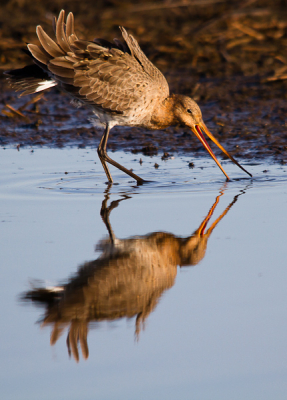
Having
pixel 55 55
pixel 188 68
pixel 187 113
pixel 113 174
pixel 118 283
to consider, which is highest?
pixel 188 68

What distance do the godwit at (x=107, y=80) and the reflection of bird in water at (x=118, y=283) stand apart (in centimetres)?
190

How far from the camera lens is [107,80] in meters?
6.45

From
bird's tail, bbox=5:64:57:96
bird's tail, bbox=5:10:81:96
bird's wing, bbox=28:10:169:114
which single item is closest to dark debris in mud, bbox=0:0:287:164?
bird's wing, bbox=28:10:169:114

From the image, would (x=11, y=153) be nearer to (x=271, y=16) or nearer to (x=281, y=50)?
(x=281, y=50)

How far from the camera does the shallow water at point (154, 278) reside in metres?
2.71

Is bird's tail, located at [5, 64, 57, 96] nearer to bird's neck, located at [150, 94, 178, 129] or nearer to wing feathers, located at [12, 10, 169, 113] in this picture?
wing feathers, located at [12, 10, 169, 113]

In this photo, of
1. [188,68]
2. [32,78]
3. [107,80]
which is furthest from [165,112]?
[188,68]

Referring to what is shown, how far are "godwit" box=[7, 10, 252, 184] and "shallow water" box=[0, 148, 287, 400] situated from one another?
68 centimetres

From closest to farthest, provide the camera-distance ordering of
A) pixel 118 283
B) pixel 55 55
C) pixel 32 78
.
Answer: pixel 118 283 → pixel 55 55 → pixel 32 78

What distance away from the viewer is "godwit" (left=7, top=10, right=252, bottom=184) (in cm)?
625

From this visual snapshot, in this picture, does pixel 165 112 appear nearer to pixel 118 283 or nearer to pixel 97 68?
pixel 97 68

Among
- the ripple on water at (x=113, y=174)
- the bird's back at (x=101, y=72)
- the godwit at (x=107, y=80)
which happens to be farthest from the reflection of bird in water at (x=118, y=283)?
the bird's back at (x=101, y=72)

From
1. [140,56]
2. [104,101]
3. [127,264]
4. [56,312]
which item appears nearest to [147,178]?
[104,101]

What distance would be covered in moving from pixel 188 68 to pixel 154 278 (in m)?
7.54
